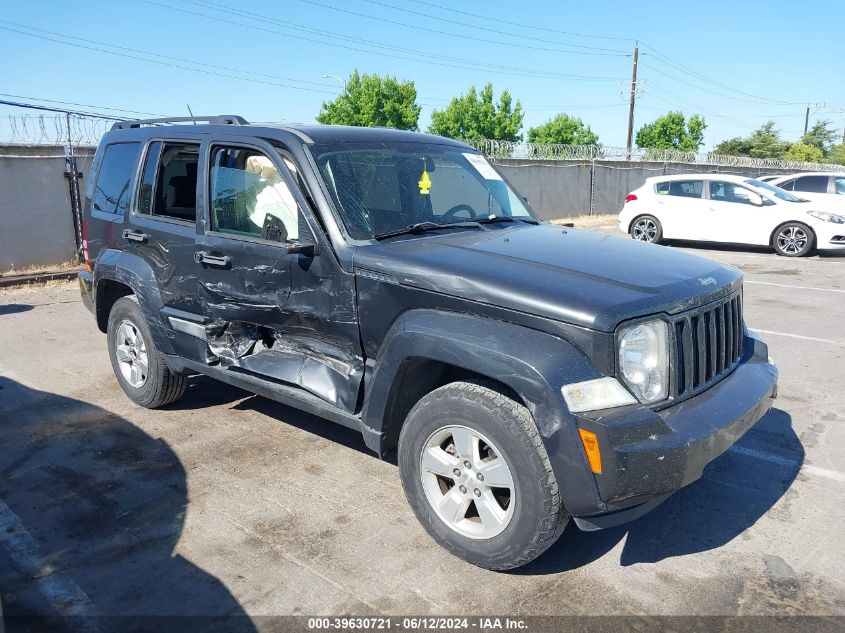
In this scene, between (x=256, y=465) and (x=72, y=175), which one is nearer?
(x=256, y=465)

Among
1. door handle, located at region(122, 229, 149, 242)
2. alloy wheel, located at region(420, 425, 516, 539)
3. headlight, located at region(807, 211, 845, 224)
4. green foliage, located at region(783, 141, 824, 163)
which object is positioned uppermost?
green foliage, located at region(783, 141, 824, 163)

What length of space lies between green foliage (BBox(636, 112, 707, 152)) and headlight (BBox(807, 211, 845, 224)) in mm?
59692

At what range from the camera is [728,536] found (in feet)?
11.8

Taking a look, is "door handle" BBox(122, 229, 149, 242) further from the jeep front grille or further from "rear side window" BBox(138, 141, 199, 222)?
the jeep front grille

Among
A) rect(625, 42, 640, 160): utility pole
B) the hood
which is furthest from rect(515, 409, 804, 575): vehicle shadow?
rect(625, 42, 640, 160): utility pole

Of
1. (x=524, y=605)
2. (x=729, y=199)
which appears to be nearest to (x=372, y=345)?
(x=524, y=605)

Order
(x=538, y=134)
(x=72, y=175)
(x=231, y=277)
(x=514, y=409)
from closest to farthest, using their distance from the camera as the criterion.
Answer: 1. (x=514, y=409)
2. (x=231, y=277)
3. (x=72, y=175)
4. (x=538, y=134)

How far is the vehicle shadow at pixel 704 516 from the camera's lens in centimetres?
344

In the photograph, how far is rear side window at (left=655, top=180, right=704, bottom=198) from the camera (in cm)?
1512

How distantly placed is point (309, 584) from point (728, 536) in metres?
2.11

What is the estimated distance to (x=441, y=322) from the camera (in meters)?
3.21

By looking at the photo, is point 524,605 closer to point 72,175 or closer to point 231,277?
point 231,277

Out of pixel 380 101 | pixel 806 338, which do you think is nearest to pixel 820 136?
pixel 380 101

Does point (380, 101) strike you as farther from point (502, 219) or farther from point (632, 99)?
point (502, 219)
